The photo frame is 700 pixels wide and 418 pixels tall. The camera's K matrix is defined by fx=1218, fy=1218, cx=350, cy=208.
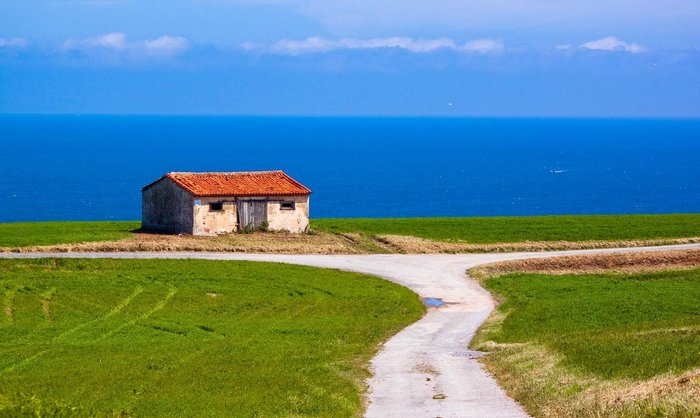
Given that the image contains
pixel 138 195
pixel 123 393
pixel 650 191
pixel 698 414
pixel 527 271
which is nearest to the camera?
pixel 698 414

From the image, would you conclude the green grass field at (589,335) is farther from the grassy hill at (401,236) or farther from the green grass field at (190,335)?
the grassy hill at (401,236)

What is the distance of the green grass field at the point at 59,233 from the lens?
61.5 meters

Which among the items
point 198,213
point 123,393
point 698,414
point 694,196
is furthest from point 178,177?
point 694,196

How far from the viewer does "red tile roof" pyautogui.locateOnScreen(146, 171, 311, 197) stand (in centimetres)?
6519

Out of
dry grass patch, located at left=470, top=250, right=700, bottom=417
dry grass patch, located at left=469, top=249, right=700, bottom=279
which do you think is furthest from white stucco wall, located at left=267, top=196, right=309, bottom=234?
dry grass patch, located at left=470, top=250, right=700, bottom=417

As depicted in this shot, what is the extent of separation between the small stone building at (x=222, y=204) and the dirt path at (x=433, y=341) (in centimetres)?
500

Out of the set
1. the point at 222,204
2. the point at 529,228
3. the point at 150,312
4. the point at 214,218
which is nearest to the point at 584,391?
the point at 150,312

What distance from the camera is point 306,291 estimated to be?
51656 millimetres

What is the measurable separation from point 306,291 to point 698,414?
3027 cm

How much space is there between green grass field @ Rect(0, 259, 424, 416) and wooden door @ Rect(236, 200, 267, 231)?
8.86 m

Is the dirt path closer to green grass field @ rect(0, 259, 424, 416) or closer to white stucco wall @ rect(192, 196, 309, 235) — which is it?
green grass field @ rect(0, 259, 424, 416)

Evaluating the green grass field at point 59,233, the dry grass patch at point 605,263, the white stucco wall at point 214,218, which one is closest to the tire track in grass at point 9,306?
the green grass field at point 59,233

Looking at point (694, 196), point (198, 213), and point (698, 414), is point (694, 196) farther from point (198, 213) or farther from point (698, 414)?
point (698, 414)

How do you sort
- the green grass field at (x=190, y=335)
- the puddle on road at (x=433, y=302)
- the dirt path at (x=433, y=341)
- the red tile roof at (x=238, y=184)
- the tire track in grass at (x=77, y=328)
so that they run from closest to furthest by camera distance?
the dirt path at (x=433, y=341), the green grass field at (x=190, y=335), the tire track in grass at (x=77, y=328), the puddle on road at (x=433, y=302), the red tile roof at (x=238, y=184)
